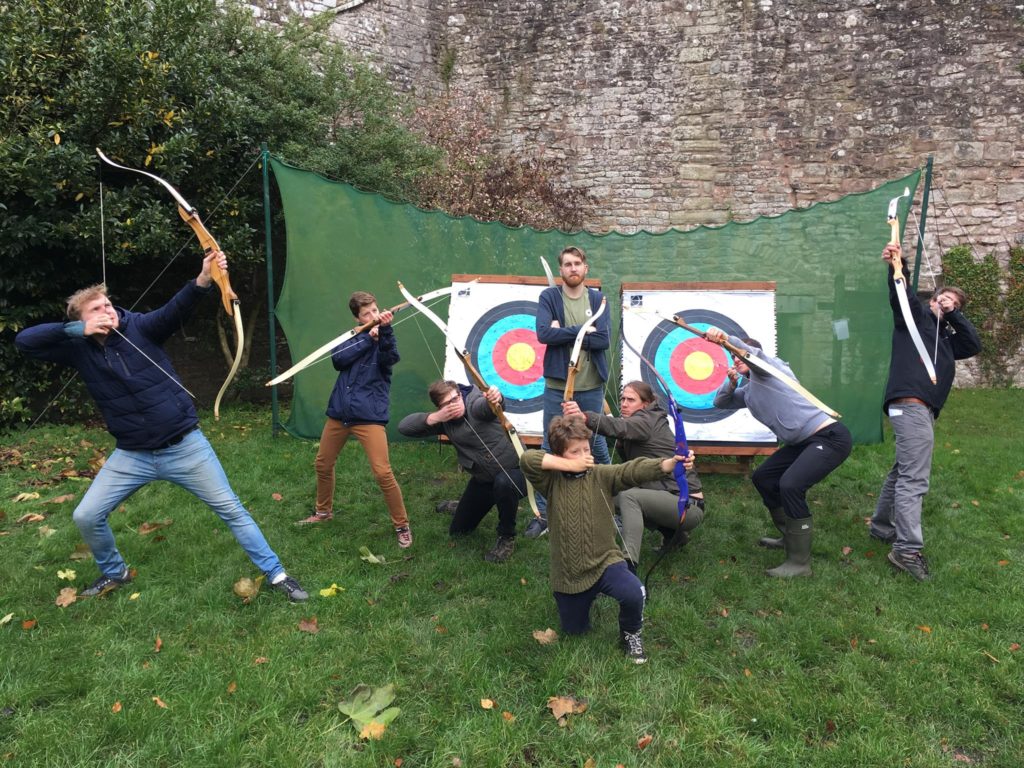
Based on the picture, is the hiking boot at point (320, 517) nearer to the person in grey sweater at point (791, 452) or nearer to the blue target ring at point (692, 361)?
the person in grey sweater at point (791, 452)

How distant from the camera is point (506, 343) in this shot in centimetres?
544

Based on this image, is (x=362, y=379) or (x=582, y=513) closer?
(x=582, y=513)

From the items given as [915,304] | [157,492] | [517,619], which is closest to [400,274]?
[157,492]

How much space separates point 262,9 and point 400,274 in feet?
18.2

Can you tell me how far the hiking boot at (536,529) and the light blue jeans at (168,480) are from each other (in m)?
A: 1.45

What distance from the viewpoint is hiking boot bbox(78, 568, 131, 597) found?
3.01 meters

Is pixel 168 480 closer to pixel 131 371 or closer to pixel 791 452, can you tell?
pixel 131 371

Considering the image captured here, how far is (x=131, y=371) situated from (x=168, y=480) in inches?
20.5

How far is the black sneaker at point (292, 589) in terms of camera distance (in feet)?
9.72

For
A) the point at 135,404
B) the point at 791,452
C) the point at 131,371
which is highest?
the point at 131,371

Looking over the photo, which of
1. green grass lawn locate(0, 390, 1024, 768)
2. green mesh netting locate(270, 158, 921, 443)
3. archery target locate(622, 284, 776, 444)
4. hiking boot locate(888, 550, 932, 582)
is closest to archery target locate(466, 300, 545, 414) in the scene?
green mesh netting locate(270, 158, 921, 443)

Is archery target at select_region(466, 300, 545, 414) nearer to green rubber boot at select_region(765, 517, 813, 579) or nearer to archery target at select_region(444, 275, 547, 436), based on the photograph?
archery target at select_region(444, 275, 547, 436)

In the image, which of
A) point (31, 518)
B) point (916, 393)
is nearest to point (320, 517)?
point (31, 518)

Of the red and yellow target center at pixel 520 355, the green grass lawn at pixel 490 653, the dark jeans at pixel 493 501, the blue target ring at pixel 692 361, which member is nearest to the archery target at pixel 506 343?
the red and yellow target center at pixel 520 355
